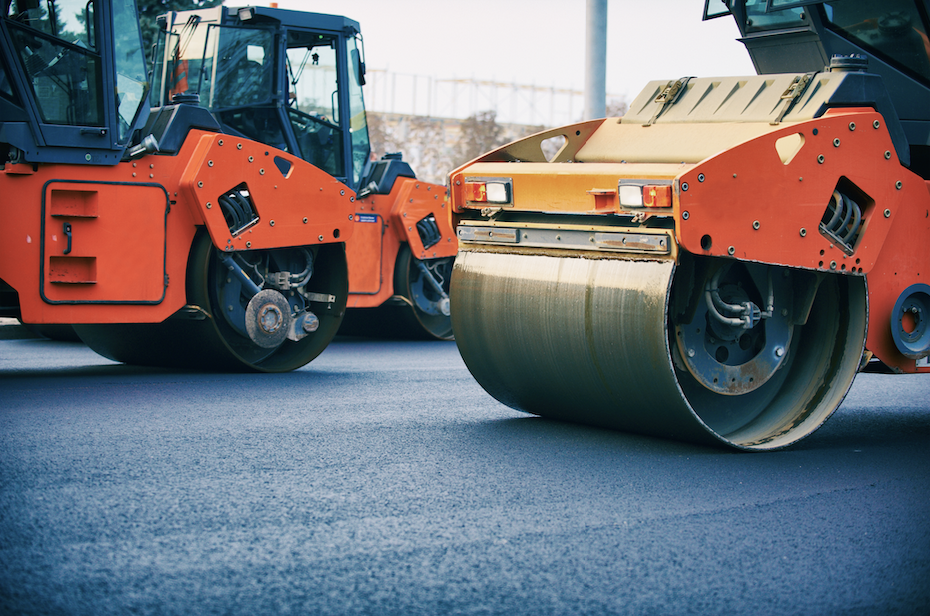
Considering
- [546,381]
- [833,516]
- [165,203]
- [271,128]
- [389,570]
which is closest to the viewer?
[389,570]

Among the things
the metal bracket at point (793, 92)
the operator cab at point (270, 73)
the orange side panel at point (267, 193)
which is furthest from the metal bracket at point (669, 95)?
the operator cab at point (270, 73)

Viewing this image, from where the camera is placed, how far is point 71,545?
131 inches

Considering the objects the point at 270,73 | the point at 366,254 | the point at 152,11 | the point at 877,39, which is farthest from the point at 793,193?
the point at 152,11

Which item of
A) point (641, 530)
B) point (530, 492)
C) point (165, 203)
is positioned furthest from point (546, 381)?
point (165, 203)

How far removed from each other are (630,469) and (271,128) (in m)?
6.50

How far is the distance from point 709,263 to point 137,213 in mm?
3860

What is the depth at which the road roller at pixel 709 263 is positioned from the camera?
4.67 meters

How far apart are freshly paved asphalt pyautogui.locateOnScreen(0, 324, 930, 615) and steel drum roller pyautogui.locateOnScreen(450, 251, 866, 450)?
17cm

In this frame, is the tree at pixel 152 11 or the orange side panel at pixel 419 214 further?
the tree at pixel 152 11

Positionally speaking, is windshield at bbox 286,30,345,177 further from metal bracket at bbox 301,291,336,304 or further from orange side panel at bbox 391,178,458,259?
metal bracket at bbox 301,291,336,304

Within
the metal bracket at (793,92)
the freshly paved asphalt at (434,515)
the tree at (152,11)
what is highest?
the tree at (152,11)

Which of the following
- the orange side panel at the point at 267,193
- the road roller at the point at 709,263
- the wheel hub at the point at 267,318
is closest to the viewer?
the road roller at the point at 709,263

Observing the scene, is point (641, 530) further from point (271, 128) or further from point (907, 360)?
point (271, 128)

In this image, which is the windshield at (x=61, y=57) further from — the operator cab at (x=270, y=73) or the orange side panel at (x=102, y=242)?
the operator cab at (x=270, y=73)
